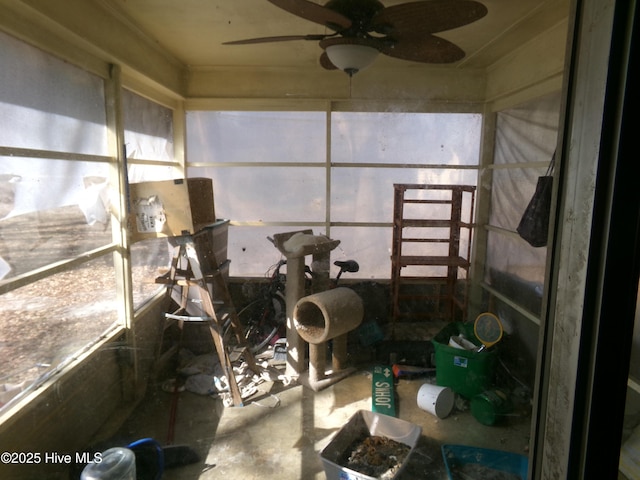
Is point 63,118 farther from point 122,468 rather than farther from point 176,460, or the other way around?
point 176,460

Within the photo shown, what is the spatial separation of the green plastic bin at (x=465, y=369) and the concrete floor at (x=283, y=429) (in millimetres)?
144

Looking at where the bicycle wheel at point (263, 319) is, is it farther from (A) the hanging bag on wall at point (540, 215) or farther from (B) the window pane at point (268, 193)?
(A) the hanging bag on wall at point (540, 215)

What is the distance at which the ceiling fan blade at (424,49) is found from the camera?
158 centimetres

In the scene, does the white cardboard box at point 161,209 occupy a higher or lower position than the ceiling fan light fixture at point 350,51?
lower

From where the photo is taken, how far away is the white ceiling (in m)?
1.86

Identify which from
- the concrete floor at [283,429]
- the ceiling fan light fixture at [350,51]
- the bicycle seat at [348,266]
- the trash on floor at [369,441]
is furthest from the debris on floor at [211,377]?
the ceiling fan light fixture at [350,51]

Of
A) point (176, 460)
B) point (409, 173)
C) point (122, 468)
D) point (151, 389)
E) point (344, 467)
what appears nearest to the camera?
point (122, 468)

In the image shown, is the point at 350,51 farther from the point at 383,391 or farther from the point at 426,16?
the point at 383,391

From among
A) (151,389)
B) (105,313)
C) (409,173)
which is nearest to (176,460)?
(151,389)

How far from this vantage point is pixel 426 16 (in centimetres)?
136

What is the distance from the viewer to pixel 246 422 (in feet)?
6.80

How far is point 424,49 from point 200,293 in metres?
1.67

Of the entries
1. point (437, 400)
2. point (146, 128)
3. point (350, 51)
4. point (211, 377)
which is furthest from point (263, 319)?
point (350, 51)

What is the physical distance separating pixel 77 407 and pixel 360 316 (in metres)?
1.53
